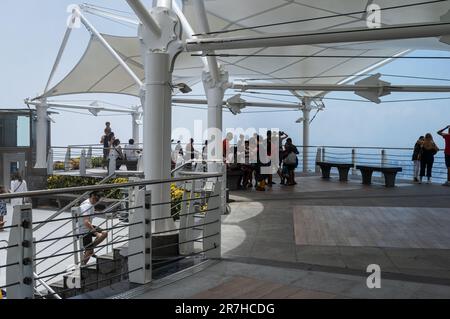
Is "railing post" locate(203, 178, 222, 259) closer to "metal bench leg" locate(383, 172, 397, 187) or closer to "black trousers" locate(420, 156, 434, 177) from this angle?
"metal bench leg" locate(383, 172, 397, 187)

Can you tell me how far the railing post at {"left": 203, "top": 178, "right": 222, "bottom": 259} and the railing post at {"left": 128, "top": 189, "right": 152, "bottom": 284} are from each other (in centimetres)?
127

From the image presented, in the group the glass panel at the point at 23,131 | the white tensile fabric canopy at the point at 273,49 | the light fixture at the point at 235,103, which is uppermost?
the white tensile fabric canopy at the point at 273,49

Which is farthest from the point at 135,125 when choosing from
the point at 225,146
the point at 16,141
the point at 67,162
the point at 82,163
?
the point at 225,146

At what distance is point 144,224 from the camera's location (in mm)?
4992

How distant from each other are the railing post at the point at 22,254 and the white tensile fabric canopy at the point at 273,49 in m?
8.05

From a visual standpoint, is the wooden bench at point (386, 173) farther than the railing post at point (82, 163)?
No

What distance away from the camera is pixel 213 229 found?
628cm

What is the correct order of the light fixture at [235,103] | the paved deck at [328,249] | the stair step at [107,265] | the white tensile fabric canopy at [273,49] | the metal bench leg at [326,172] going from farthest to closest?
the metal bench leg at [326,172], the light fixture at [235,103], the white tensile fabric canopy at [273,49], the stair step at [107,265], the paved deck at [328,249]

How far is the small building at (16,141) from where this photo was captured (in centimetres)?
2117

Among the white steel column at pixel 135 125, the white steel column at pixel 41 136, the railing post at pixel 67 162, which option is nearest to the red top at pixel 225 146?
the railing post at pixel 67 162

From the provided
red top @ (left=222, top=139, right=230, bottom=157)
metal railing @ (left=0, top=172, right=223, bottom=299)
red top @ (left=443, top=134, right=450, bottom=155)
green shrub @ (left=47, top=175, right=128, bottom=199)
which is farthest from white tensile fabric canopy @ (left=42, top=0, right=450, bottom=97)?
metal railing @ (left=0, top=172, right=223, bottom=299)

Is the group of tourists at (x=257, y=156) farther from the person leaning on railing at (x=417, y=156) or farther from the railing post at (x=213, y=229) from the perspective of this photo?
the railing post at (x=213, y=229)

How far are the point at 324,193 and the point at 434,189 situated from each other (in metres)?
4.00
